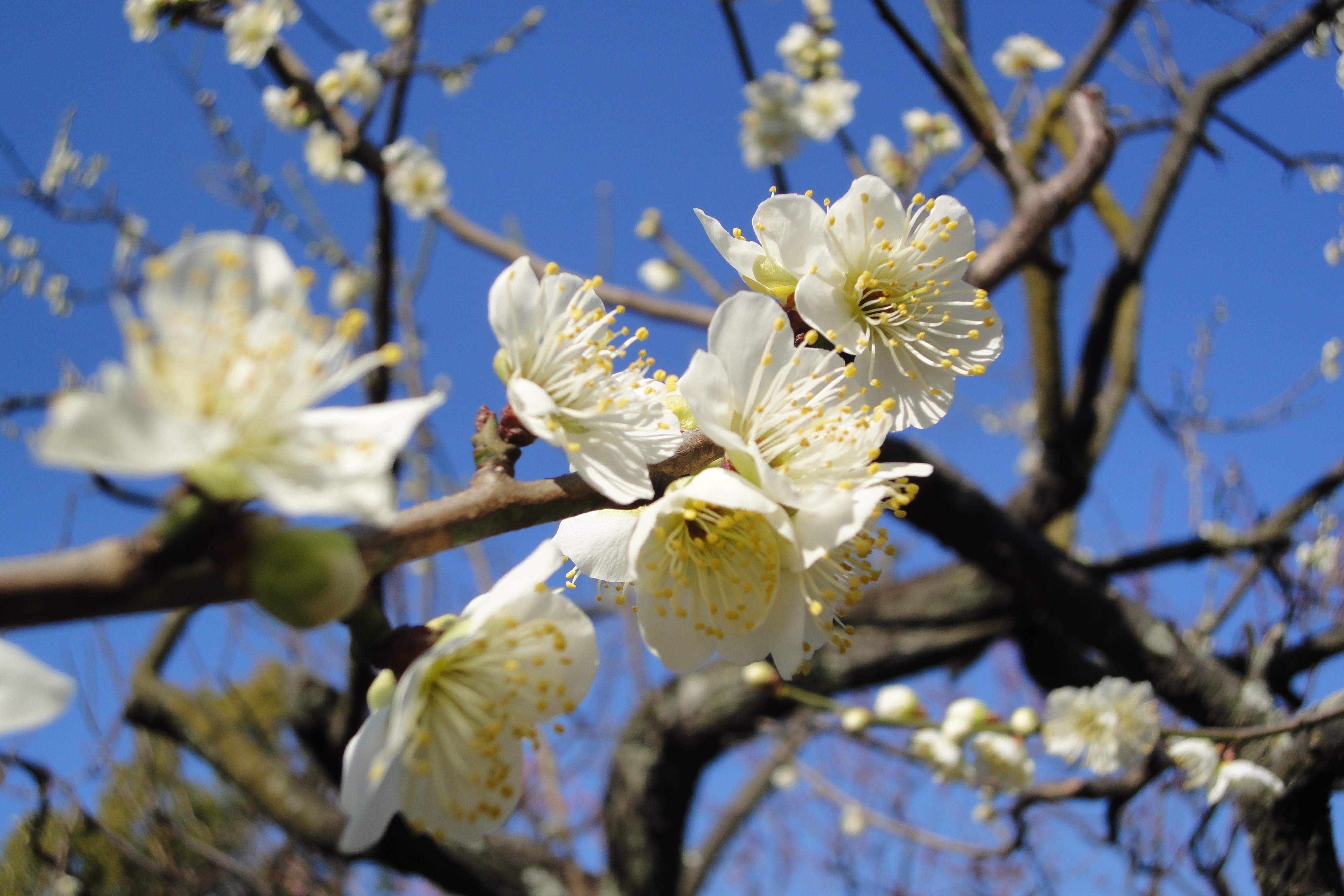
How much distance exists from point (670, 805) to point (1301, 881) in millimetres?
2202

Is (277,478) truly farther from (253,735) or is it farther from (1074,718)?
(253,735)

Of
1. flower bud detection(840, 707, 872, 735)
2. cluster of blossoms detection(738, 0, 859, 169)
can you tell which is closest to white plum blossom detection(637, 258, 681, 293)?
cluster of blossoms detection(738, 0, 859, 169)

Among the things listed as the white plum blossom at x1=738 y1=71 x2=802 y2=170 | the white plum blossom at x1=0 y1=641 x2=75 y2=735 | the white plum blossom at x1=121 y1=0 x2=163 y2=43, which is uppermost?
the white plum blossom at x1=738 y1=71 x2=802 y2=170

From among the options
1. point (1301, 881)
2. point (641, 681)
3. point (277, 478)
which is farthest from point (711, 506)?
point (641, 681)

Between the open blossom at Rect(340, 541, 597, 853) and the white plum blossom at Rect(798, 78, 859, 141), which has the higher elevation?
the white plum blossom at Rect(798, 78, 859, 141)

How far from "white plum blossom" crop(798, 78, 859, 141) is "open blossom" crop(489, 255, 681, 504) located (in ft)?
10.9

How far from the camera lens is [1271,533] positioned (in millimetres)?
2998

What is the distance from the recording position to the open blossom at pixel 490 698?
684 mm

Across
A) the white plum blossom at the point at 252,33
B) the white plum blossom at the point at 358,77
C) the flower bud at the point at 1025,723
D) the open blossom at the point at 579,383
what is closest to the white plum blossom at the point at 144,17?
the white plum blossom at the point at 252,33

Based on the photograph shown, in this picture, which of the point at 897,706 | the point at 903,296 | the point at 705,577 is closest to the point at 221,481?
the point at 705,577

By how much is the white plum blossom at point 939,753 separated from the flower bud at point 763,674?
449 mm

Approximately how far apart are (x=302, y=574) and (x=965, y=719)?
1941mm

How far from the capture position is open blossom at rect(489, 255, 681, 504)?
2.32ft

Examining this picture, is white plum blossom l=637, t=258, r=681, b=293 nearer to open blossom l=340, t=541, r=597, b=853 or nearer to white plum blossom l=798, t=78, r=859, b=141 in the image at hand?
white plum blossom l=798, t=78, r=859, b=141
